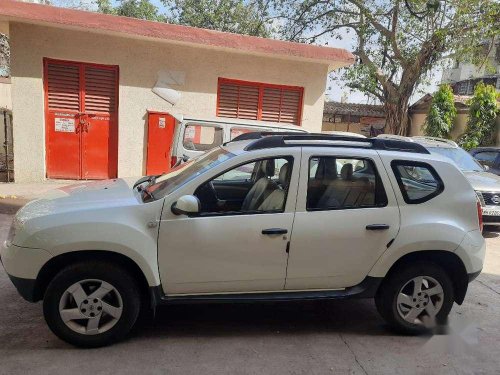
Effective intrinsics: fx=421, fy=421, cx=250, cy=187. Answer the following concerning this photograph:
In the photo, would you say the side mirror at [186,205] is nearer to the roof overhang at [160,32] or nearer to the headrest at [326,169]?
the headrest at [326,169]

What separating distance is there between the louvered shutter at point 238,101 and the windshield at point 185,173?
6.57 metres

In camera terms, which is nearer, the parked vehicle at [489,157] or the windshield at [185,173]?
the windshield at [185,173]

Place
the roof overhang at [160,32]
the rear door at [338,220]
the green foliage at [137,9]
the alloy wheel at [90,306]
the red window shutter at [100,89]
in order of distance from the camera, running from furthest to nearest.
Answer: the green foliage at [137,9], the red window shutter at [100,89], the roof overhang at [160,32], the rear door at [338,220], the alloy wheel at [90,306]

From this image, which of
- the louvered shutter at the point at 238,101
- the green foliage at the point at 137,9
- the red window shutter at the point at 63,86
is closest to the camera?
the red window shutter at the point at 63,86

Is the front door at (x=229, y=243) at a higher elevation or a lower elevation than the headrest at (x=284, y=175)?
lower

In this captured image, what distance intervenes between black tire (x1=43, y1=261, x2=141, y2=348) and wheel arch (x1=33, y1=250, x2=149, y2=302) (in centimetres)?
5

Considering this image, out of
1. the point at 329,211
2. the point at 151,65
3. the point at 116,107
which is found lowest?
the point at 329,211

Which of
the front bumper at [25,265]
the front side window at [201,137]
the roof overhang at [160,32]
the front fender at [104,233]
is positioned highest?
the roof overhang at [160,32]

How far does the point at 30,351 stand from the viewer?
315cm

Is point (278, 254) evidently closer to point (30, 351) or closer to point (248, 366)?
point (248, 366)

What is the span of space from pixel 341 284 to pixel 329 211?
65cm

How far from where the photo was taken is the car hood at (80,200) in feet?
10.5

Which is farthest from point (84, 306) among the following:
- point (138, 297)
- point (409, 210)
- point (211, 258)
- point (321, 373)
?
point (409, 210)

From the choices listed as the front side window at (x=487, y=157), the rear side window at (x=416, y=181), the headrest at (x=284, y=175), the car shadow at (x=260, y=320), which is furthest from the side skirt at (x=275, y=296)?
the front side window at (x=487, y=157)
